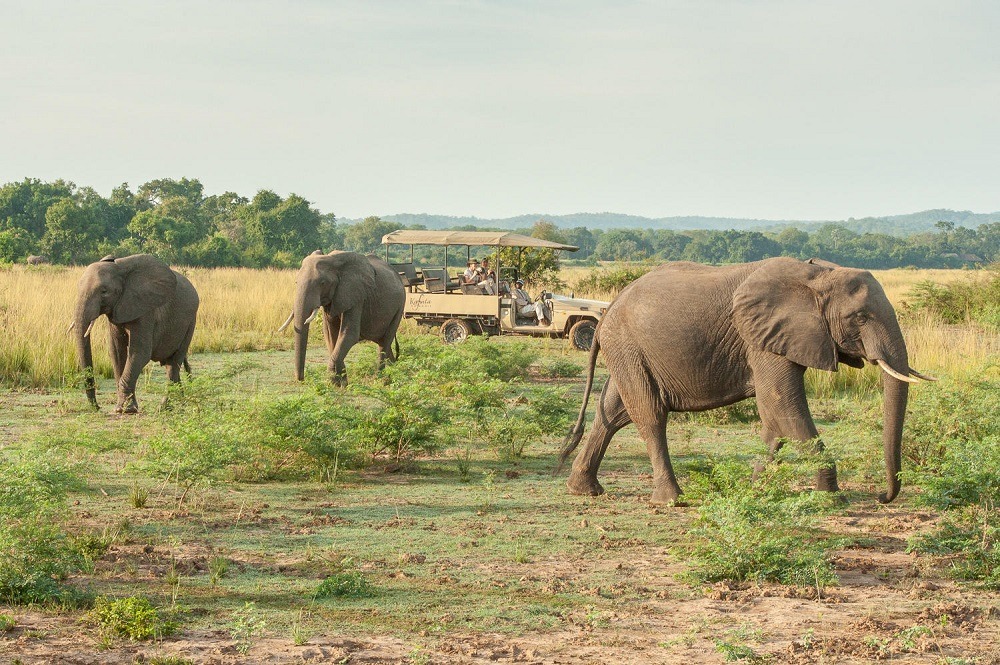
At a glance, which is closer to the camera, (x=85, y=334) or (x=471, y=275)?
(x=85, y=334)

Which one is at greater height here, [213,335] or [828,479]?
[828,479]

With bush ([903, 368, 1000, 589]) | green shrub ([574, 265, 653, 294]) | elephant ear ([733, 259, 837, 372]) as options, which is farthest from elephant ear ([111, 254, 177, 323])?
green shrub ([574, 265, 653, 294])

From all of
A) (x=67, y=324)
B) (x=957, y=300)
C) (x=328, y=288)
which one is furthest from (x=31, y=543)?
(x=957, y=300)

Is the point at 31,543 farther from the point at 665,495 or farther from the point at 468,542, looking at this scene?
the point at 665,495

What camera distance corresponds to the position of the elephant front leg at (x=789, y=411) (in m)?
8.75

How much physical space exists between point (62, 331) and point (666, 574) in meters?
13.1

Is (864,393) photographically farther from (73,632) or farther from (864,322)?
(73,632)

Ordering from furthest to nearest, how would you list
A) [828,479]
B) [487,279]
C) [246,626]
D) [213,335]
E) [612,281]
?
[612,281] → [487,279] → [213,335] → [828,479] → [246,626]

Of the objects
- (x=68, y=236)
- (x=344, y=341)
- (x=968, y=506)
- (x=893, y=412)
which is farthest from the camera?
(x=68, y=236)

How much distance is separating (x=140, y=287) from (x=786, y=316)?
7.91 metres

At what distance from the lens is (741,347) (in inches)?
357

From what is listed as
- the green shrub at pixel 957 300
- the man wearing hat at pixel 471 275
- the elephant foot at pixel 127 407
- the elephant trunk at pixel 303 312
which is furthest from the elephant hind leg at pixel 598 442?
the green shrub at pixel 957 300

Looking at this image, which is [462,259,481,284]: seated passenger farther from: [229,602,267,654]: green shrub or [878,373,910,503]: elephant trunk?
[229,602,267,654]: green shrub

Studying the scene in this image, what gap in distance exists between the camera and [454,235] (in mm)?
23172
